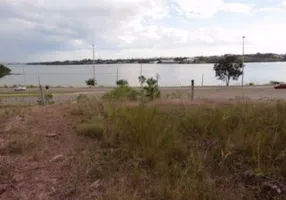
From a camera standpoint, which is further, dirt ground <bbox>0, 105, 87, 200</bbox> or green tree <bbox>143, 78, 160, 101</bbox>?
green tree <bbox>143, 78, 160, 101</bbox>

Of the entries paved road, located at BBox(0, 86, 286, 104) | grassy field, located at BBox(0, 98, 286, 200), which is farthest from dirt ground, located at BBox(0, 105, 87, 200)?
paved road, located at BBox(0, 86, 286, 104)

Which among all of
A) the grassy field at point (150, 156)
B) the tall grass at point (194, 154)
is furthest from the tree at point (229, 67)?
the tall grass at point (194, 154)

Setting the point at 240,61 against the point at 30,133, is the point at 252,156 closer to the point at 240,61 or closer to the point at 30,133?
the point at 30,133

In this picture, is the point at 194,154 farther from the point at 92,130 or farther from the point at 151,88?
the point at 151,88

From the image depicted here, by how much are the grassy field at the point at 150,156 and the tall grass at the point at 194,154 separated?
0.01 m

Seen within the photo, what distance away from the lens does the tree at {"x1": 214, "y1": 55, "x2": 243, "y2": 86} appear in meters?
60.8

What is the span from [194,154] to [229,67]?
A: 5956 centimetres

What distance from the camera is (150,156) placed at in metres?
3.87

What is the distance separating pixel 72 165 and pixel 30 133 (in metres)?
1.46

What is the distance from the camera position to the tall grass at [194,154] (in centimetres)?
332

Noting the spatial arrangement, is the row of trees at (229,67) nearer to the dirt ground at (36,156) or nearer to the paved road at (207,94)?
the paved road at (207,94)

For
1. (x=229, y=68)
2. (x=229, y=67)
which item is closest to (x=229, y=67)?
(x=229, y=67)

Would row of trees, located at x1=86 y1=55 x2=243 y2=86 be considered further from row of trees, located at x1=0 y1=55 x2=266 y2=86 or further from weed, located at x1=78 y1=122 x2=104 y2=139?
weed, located at x1=78 y1=122 x2=104 y2=139

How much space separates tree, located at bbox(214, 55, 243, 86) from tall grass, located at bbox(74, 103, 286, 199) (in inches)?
2276
